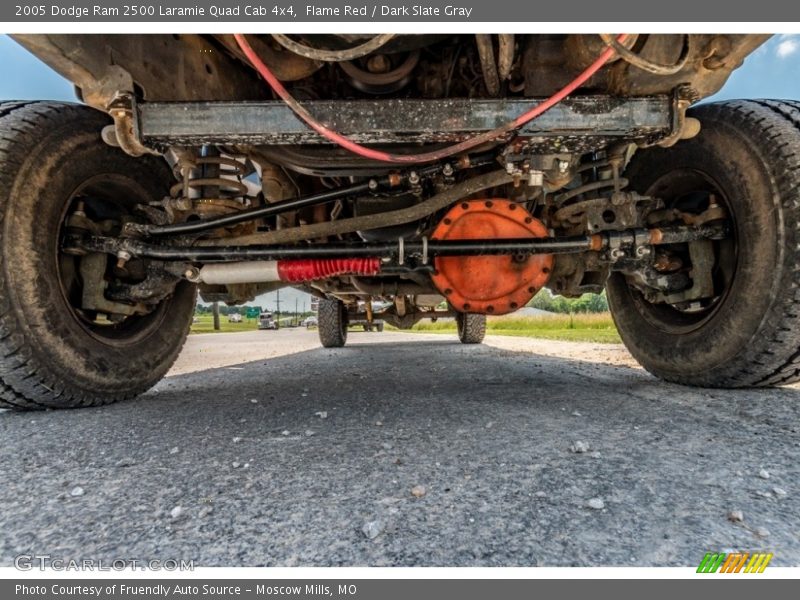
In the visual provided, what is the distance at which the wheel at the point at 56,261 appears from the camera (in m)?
1.38

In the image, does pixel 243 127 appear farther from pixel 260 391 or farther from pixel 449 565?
pixel 260 391

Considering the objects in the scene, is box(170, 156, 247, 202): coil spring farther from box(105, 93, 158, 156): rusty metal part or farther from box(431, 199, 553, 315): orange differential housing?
box(431, 199, 553, 315): orange differential housing

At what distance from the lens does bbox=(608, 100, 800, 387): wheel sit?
4.52ft

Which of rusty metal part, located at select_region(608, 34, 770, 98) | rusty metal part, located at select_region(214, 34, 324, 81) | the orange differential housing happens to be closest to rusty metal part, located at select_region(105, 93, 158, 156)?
rusty metal part, located at select_region(214, 34, 324, 81)

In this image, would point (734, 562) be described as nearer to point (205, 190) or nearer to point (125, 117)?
point (125, 117)

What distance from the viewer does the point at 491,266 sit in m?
1.63

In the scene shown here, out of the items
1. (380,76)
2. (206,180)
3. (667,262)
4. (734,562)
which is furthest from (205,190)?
(667,262)

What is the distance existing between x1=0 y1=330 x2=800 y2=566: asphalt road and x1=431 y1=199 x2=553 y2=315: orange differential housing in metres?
0.40

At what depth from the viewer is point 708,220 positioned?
1590 mm

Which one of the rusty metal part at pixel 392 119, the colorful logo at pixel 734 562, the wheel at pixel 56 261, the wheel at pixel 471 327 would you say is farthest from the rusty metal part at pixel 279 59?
the wheel at pixel 471 327

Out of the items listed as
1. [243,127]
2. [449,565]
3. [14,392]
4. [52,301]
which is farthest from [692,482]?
[14,392]

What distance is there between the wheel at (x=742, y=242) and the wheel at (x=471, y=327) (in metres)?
3.67

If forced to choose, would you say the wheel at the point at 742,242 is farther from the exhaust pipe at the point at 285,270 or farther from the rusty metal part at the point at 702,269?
the exhaust pipe at the point at 285,270

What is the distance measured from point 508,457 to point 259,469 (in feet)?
1.91
